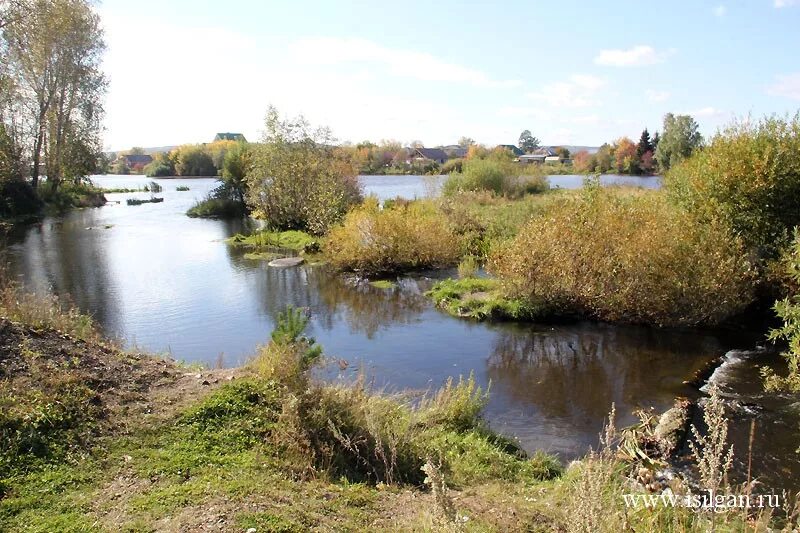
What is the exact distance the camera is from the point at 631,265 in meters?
14.1

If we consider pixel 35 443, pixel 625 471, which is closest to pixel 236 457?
pixel 35 443

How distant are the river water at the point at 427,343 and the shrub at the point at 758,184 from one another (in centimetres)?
283

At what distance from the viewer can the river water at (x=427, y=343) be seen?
9.58m

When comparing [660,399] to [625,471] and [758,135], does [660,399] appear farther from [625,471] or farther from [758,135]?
[758,135]

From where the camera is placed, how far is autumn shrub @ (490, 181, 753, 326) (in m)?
13.9

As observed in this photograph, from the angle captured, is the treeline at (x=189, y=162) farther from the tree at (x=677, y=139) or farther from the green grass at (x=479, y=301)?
the green grass at (x=479, y=301)

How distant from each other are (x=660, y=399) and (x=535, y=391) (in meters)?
2.14

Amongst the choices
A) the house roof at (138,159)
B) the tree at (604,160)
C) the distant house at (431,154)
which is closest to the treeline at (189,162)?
the house roof at (138,159)

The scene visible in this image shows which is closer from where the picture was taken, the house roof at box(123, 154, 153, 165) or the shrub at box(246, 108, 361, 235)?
the shrub at box(246, 108, 361, 235)

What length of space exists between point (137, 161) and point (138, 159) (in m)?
2.39

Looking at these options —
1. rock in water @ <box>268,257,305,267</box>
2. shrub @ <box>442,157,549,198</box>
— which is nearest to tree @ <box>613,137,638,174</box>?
shrub @ <box>442,157,549,198</box>

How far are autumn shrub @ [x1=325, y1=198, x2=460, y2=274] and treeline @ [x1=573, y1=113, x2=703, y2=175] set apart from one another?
1772cm

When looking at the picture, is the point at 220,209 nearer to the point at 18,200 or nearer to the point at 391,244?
the point at 18,200

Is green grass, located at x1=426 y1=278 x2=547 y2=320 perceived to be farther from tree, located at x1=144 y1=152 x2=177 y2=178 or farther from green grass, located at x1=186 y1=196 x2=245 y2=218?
tree, located at x1=144 y1=152 x2=177 y2=178
